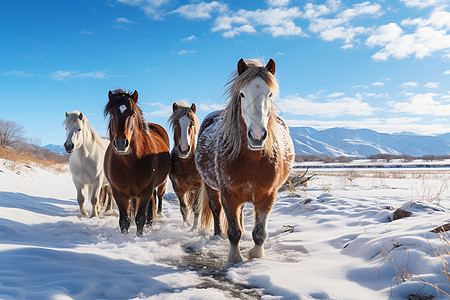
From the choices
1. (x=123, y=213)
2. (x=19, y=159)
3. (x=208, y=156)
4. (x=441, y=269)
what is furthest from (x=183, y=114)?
(x=19, y=159)

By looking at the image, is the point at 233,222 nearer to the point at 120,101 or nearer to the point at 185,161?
the point at 120,101

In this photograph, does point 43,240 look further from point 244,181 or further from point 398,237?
point 398,237

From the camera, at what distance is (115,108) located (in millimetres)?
4094

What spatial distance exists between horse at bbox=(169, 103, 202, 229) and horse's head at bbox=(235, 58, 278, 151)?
2.41m

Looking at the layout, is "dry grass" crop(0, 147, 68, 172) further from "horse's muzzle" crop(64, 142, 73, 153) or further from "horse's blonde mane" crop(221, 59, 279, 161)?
"horse's blonde mane" crop(221, 59, 279, 161)

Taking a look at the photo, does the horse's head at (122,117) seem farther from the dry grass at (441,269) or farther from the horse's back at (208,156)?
the dry grass at (441,269)

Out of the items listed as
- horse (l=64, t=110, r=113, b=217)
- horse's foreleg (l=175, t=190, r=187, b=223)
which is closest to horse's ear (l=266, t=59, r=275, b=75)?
horse's foreleg (l=175, t=190, r=187, b=223)

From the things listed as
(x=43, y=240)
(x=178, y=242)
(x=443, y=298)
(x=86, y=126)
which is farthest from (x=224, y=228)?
(x=86, y=126)

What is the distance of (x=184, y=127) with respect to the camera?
527cm

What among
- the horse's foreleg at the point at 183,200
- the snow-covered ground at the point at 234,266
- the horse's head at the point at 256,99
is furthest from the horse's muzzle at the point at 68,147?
the horse's head at the point at 256,99

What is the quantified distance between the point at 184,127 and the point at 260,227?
2.69 meters

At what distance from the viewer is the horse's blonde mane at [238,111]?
3012 mm

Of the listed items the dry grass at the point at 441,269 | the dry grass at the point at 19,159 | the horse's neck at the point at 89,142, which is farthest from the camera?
the dry grass at the point at 19,159

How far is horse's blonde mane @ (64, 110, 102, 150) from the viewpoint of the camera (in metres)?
6.11
